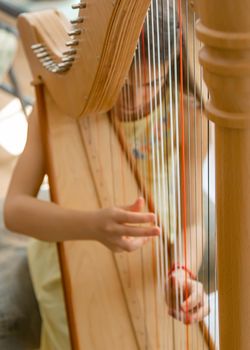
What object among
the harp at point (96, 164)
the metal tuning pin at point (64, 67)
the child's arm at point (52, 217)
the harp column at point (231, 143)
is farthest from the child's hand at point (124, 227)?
the harp column at point (231, 143)

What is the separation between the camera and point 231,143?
0.63 metres

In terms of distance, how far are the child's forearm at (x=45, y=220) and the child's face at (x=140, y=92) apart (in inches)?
7.6

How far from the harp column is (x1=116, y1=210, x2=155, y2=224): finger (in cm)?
43

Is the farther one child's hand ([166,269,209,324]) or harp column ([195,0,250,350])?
child's hand ([166,269,209,324])

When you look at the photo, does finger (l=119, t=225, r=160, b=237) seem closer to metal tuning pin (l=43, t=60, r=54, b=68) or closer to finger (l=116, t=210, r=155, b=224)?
finger (l=116, t=210, r=155, b=224)

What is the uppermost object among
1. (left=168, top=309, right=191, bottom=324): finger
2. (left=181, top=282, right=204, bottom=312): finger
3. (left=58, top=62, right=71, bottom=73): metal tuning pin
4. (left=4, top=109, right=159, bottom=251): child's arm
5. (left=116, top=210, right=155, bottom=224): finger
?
(left=58, top=62, right=71, bottom=73): metal tuning pin

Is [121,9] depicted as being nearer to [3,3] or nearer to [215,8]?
[215,8]

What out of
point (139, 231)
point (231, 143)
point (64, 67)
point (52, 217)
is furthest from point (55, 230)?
point (231, 143)

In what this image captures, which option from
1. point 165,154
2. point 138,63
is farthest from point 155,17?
point 165,154

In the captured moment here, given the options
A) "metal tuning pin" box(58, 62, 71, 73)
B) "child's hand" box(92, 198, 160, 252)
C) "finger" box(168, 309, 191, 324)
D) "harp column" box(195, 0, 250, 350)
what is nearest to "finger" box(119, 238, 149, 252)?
"child's hand" box(92, 198, 160, 252)

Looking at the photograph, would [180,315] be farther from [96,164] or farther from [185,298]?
[96,164]

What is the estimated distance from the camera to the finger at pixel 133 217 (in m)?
1.14

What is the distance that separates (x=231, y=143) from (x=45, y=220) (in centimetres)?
83

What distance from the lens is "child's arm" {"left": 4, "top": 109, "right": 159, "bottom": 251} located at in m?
1.21
